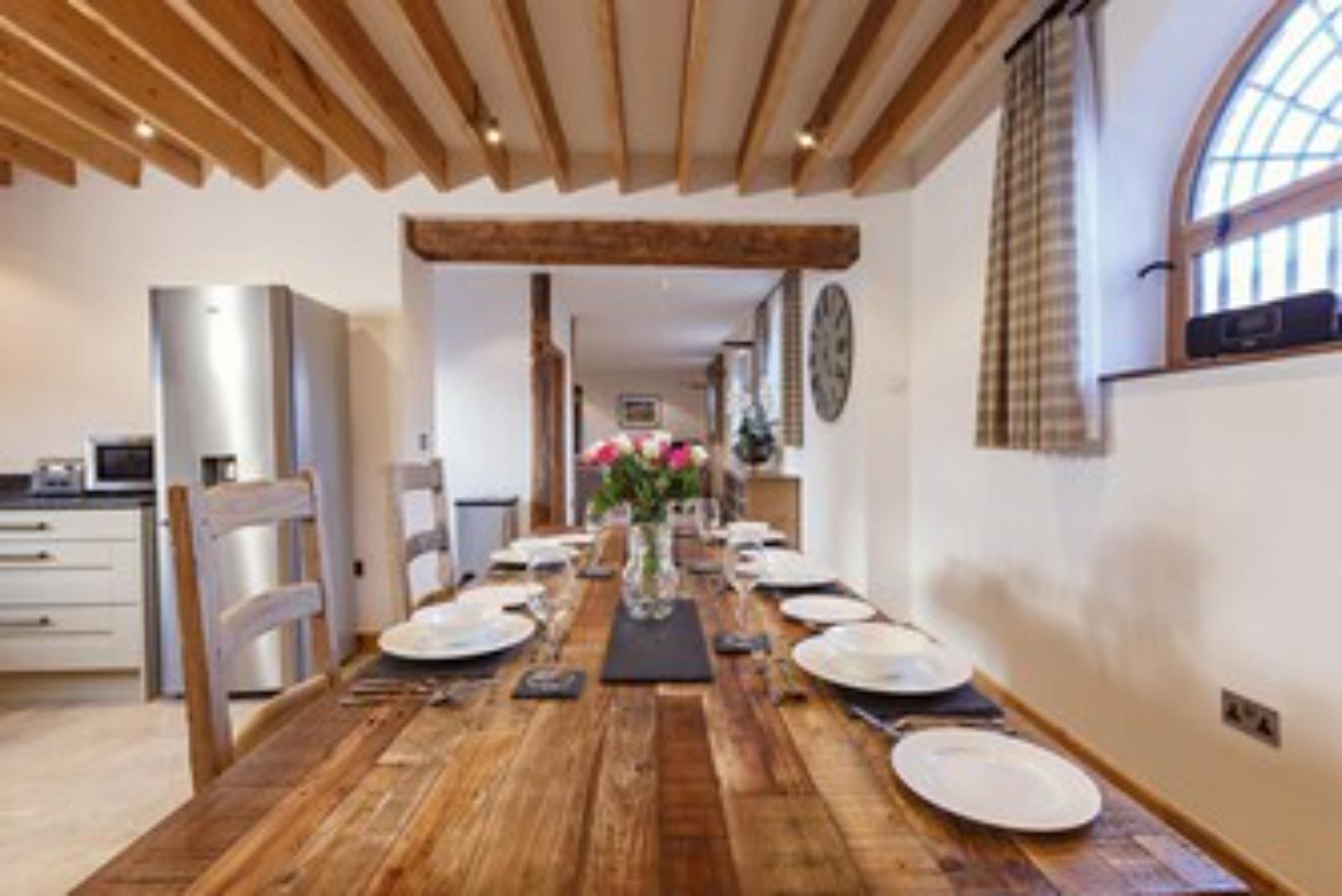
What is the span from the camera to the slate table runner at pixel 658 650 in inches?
42.1

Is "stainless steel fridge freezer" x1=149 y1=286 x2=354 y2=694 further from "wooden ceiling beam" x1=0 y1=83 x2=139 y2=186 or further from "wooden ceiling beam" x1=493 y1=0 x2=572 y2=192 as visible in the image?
"wooden ceiling beam" x1=493 y1=0 x2=572 y2=192

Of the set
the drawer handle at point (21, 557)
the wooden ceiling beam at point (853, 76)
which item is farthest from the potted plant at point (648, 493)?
the drawer handle at point (21, 557)

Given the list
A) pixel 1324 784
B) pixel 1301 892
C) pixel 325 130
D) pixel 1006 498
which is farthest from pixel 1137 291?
pixel 325 130

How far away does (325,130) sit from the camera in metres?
2.68

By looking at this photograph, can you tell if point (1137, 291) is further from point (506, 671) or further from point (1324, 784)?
point (506, 671)

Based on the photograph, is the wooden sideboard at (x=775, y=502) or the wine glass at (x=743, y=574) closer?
the wine glass at (x=743, y=574)

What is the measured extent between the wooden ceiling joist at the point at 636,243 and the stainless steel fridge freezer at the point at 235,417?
3.00 feet

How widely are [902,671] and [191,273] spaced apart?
370cm

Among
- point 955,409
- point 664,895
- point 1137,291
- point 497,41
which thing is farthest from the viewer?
point 955,409

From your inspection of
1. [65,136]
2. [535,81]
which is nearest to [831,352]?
[535,81]

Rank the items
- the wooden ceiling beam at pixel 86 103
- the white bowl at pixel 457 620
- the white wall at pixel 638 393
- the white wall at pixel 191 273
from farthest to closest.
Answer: the white wall at pixel 638 393 → the white wall at pixel 191 273 → the wooden ceiling beam at pixel 86 103 → the white bowl at pixel 457 620

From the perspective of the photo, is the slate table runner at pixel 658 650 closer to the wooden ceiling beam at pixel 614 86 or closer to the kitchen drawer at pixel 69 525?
the wooden ceiling beam at pixel 614 86

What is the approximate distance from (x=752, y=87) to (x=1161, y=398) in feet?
6.34

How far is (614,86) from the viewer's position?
8.04 feet
